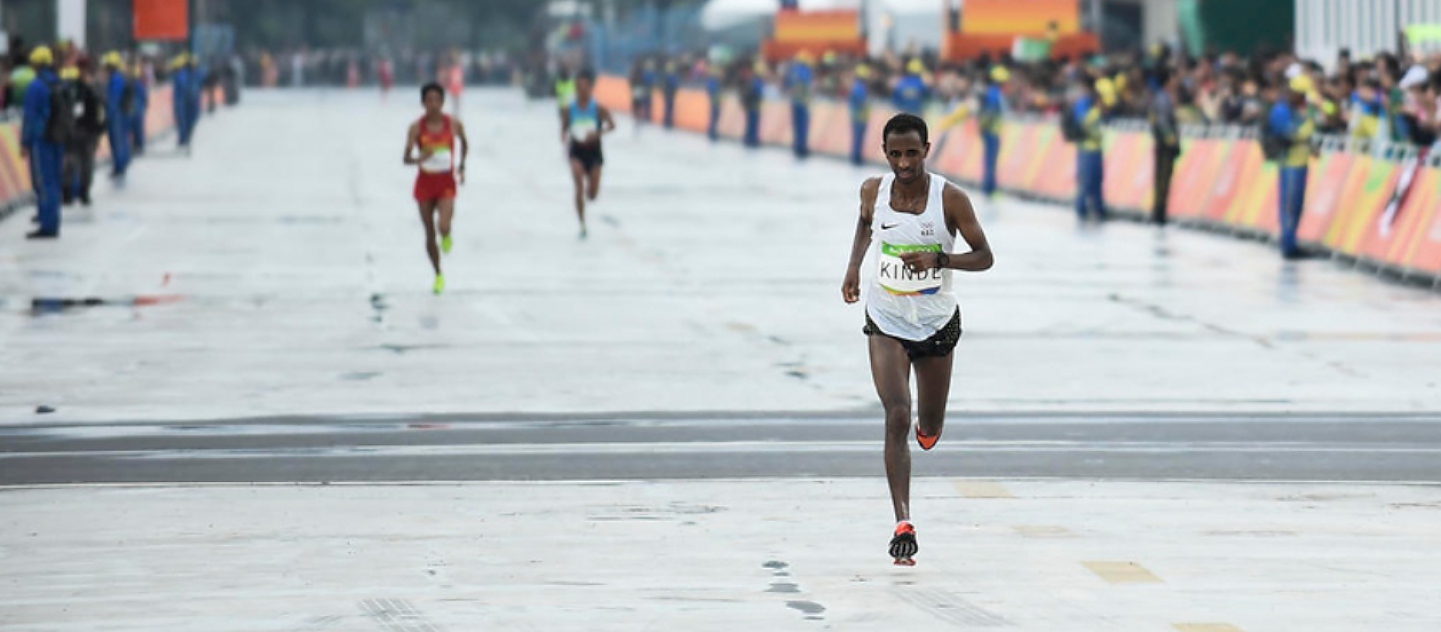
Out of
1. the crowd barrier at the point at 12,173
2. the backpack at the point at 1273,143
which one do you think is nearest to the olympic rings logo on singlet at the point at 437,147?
the backpack at the point at 1273,143

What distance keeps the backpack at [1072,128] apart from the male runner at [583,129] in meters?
5.59

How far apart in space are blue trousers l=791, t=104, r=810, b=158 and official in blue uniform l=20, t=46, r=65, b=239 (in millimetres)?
24794

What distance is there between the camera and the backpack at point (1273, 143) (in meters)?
25.8

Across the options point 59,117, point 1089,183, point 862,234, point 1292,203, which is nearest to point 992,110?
point 1089,183

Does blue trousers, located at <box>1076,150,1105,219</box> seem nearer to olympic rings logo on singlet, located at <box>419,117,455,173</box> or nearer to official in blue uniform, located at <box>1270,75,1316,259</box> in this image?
official in blue uniform, located at <box>1270,75,1316,259</box>

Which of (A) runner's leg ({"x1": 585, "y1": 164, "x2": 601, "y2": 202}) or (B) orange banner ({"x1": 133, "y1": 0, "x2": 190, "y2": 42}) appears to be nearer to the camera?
(A) runner's leg ({"x1": 585, "y1": 164, "x2": 601, "y2": 202})

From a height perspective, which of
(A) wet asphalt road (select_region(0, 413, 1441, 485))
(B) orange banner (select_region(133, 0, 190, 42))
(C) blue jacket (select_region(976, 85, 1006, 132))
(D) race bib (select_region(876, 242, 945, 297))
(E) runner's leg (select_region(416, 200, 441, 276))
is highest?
(B) orange banner (select_region(133, 0, 190, 42))

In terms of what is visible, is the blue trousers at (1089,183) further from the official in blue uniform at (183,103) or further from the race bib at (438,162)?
the official in blue uniform at (183,103)

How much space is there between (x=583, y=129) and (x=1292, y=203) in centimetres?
726

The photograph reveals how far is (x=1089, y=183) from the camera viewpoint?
107 feet

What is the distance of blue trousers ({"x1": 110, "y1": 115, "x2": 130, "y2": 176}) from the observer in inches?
1609

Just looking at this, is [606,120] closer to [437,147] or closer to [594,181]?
[594,181]

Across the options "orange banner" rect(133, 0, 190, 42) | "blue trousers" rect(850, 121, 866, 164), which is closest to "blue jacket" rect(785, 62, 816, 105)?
"blue trousers" rect(850, 121, 866, 164)

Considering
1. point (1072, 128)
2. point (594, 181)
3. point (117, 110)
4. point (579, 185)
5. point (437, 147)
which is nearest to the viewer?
point (437, 147)
